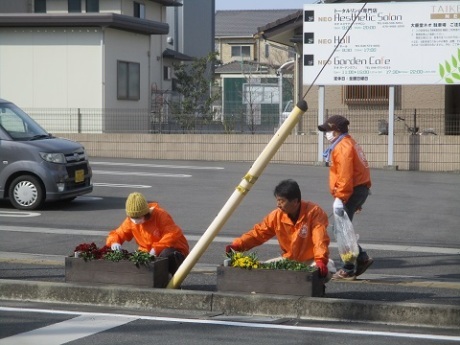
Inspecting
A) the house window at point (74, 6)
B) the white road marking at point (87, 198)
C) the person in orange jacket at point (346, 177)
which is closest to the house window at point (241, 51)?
the house window at point (74, 6)

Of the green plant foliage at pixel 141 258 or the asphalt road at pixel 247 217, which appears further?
the asphalt road at pixel 247 217

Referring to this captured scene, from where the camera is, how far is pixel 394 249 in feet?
41.6

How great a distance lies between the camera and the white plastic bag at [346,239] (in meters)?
9.93

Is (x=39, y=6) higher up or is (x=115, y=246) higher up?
(x=39, y=6)

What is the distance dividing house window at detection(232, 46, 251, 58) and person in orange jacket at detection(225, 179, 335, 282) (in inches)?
2494

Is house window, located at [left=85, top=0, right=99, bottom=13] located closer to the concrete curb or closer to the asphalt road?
the asphalt road

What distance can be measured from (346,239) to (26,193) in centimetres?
790

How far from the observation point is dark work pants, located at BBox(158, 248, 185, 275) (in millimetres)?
9531

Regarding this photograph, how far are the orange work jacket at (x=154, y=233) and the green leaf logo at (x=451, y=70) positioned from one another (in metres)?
15.6

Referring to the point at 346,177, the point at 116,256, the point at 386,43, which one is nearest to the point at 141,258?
the point at 116,256

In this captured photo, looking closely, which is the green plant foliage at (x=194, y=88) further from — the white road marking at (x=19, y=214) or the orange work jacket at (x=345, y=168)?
the orange work jacket at (x=345, y=168)

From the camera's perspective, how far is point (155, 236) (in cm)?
973

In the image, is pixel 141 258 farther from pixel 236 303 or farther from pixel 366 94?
pixel 366 94

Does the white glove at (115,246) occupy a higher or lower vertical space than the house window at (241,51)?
lower
